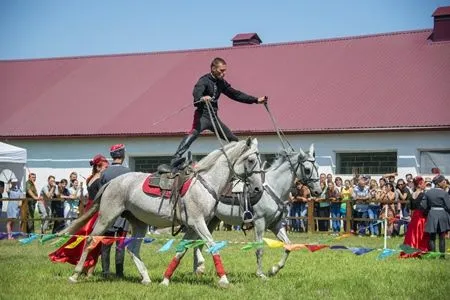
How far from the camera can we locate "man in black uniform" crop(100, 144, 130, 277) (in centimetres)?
1210

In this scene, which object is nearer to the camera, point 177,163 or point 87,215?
point 177,163

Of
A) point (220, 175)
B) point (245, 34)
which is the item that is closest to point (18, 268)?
point (220, 175)

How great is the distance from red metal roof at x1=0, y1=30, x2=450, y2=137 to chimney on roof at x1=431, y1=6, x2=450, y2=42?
1.38 feet

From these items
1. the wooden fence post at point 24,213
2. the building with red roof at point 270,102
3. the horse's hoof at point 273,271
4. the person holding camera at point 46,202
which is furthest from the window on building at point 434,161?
the horse's hoof at point 273,271

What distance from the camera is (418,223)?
54.6 feet

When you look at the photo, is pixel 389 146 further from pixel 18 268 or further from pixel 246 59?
pixel 18 268

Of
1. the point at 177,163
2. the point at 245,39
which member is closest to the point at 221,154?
the point at 177,163

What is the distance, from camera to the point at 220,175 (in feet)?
36.3

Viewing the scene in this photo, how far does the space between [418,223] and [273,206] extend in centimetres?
513

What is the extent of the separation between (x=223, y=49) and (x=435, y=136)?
12.0m

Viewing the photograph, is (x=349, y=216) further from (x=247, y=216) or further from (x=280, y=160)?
(x=247, y=216)

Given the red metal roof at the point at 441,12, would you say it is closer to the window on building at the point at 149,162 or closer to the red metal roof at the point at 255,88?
the red metal roof at the point at 255,88

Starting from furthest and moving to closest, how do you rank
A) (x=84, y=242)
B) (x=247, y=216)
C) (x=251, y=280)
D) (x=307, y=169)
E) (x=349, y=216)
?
1. (x=349, y=216)
2. (x=307, y=169)
3. (x=247, y=216)
4. (x=84, y=242)
5. (x=251, y=280)

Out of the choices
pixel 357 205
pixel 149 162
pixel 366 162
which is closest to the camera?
pixel 357 205
